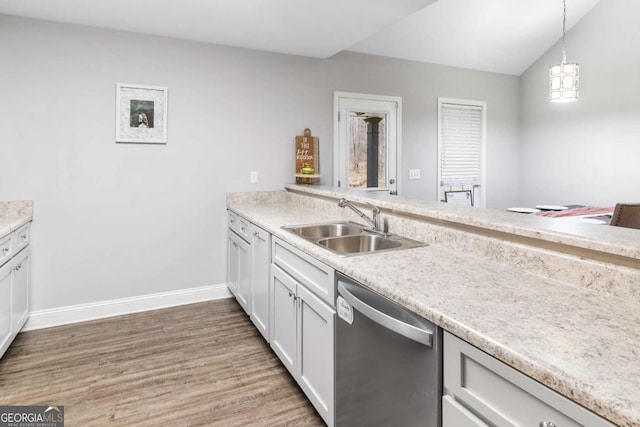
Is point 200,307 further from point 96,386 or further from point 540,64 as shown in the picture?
point 540,64

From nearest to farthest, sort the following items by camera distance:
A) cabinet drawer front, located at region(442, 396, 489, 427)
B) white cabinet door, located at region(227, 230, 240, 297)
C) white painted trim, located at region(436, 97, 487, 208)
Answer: cabinet drawer front, located at region(442, 396, 489, 427) < white cabinet door, located at region(227, 230, 240, 297) < white painted trim, located at region(436, 97, 487, 208)

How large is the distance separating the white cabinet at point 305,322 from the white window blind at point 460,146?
3107 mm

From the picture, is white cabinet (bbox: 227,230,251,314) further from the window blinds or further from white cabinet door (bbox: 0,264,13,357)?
the window blinds

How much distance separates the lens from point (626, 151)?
14.1 ft

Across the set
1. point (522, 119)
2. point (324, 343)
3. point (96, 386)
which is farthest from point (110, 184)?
point (522, 119)

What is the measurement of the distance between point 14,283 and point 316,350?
213 centimetres

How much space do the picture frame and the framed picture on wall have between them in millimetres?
3297

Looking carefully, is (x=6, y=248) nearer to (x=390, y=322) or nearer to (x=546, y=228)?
(x=390, y=322)

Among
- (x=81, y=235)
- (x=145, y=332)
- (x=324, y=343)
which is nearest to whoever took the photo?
(x=324, y=343)

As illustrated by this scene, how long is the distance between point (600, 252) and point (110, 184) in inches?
130

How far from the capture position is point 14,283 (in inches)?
101

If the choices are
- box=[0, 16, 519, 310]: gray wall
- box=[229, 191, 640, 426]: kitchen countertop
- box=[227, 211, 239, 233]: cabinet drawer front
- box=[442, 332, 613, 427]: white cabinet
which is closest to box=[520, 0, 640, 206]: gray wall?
box=[0, 16, 519, 310]: gray wall

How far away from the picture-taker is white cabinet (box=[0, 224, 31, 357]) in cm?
235

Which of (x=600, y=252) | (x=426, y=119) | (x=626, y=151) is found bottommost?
(x=600, y=252)
